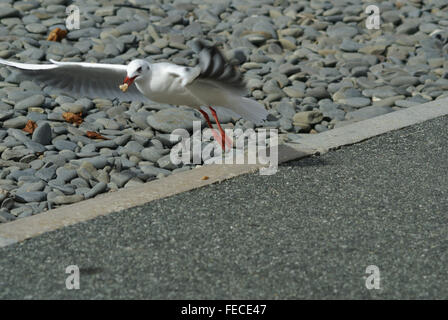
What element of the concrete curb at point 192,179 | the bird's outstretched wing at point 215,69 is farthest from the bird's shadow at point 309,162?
the bird's outstretched wing at point 215,69

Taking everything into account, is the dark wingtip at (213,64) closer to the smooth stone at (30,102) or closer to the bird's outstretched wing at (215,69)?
the bird's outstretched wing at (215,69)

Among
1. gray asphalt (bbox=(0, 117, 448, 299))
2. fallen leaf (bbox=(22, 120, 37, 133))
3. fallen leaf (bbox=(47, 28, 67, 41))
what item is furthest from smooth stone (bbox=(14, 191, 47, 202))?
fallen leaf (bbox=(47, 28, 67, 41))

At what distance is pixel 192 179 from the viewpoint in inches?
206

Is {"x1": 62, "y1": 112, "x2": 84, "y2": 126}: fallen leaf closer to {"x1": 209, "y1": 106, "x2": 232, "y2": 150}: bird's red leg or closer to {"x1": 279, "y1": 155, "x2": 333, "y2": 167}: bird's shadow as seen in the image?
{"x1": 209, "y1": 106, "x2": 232, "y2": 150}: bird's red leg

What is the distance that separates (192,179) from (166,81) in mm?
633

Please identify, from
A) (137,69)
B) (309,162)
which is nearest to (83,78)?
(137,69)

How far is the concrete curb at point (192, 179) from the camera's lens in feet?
14.9

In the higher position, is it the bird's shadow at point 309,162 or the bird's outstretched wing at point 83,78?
the bird's outstretched wing at point 83,78

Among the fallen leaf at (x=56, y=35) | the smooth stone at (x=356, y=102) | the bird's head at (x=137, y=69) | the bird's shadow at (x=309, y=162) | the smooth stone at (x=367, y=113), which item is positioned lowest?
the smooth stone at (x=356, y=102)

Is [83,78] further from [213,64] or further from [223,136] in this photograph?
[213,64]

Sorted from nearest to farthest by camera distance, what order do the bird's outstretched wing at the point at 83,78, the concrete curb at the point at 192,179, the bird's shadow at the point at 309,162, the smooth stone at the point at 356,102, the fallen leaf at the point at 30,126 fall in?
the concrete curb at the point at 192,179, the bird's shadow at the point at 309,162, the bird's outstretched wing at the point at 83,78, the fallen leaf at the point at 30,126, the smooth stone at the point at 356,102

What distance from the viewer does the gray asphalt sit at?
390 centimetres

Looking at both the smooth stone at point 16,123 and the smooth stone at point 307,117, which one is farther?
the smooth stone at point 307,117

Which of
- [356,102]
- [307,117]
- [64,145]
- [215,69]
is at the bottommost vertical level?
[356,102]
